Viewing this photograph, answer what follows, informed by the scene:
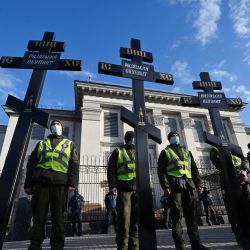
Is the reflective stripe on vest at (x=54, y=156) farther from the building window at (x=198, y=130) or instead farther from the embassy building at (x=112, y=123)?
the building window at (x=198, y=130)

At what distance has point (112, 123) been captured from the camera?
22.5m

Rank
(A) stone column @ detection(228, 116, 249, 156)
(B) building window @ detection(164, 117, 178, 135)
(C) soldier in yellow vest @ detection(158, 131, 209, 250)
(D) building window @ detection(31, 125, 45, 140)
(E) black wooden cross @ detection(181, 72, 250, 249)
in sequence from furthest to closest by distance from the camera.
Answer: (A) stone column @ detection(228, 116, 249, 156)
(B) building window @ detection(164, 117, 178, 135)
(D) building window @ detection(31, 125, 45, 140)
(E) black wooden cross @ detection(181, 72, 250, 249)
(C) soldier in yellow vest @ detection(158, 131, 209, 250)

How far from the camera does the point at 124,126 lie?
22.1 m

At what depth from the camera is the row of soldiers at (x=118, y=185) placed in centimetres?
355

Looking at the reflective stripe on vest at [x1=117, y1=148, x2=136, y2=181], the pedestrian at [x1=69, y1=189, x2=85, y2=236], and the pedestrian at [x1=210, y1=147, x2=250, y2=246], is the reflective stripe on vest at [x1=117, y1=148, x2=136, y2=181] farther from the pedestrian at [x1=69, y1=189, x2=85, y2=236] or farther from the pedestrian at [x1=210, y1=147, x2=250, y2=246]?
the pedestrian at [x1=69, y1=189, x2=85, y2=236]

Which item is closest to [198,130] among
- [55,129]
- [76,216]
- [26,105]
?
[76,216]

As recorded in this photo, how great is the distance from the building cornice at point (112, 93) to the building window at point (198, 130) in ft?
10.1

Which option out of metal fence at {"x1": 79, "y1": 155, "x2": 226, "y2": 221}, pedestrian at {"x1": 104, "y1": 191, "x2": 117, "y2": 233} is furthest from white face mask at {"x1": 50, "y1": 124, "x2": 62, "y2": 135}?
metal fence at {"x1": 79, "y1": 155, "x2": 226, "y2": 221}

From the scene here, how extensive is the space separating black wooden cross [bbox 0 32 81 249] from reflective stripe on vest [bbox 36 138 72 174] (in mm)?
274

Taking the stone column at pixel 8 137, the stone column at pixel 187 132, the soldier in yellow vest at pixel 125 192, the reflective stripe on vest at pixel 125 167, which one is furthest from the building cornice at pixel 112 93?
the reflective stripe on vest at pixel 125 167

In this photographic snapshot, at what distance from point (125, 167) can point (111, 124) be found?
59.3ft

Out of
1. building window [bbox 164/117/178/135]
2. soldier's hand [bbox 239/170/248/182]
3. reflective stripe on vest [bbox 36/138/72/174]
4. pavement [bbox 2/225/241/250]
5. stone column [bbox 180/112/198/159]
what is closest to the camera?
reflective stripe on vest [bbox 36/138/72/174]

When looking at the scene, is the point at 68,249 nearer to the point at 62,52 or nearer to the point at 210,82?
the point at 62,52

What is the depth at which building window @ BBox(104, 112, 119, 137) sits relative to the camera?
21.7 metres
